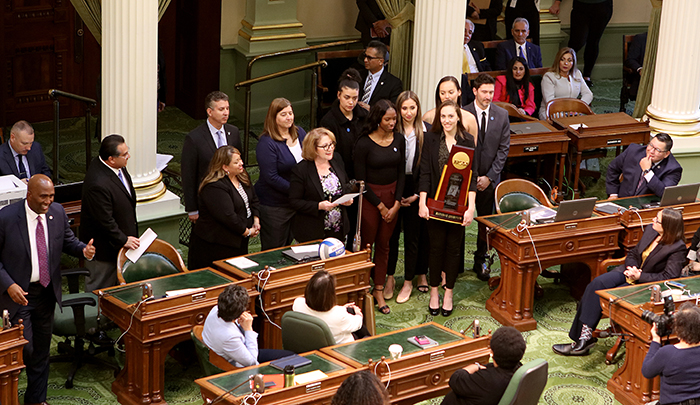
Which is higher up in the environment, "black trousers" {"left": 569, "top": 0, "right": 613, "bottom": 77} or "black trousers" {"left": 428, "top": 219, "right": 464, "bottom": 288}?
"black trousers" {"left": 569, "top": 0, "right": 613, "bottom": 77}

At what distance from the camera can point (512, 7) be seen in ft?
40.4

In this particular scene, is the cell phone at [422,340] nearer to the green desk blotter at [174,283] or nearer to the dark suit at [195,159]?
the green desk blotter at [174,283]

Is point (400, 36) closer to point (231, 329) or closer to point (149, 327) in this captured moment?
point (149, 327)

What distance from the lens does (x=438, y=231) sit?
725 centimetres

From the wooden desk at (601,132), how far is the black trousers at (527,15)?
2861mm

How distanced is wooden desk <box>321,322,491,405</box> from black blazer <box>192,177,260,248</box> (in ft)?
4.92

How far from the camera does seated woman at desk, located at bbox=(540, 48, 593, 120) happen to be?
10.0 meters

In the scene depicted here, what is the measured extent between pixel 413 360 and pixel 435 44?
3.99 metres

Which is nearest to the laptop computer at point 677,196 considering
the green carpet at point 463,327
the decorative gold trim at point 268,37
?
the green carpet at point 463,327

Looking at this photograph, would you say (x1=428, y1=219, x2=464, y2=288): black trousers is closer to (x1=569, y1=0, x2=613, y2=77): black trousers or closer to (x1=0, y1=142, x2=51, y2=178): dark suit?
(x1=0, y1=142, x2=51, y2=178): dark suit

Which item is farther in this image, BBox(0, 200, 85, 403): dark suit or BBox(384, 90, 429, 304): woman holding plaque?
BBox(384, 90, 429, 304): woman holding plaque

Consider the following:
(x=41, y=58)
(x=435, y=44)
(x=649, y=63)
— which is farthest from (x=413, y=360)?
(x=41, y=58)

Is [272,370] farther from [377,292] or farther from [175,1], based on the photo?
[175,1]

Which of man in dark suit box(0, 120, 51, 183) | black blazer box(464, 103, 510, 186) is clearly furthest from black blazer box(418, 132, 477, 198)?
man in dark suit box(0, 120, 51, 183)
